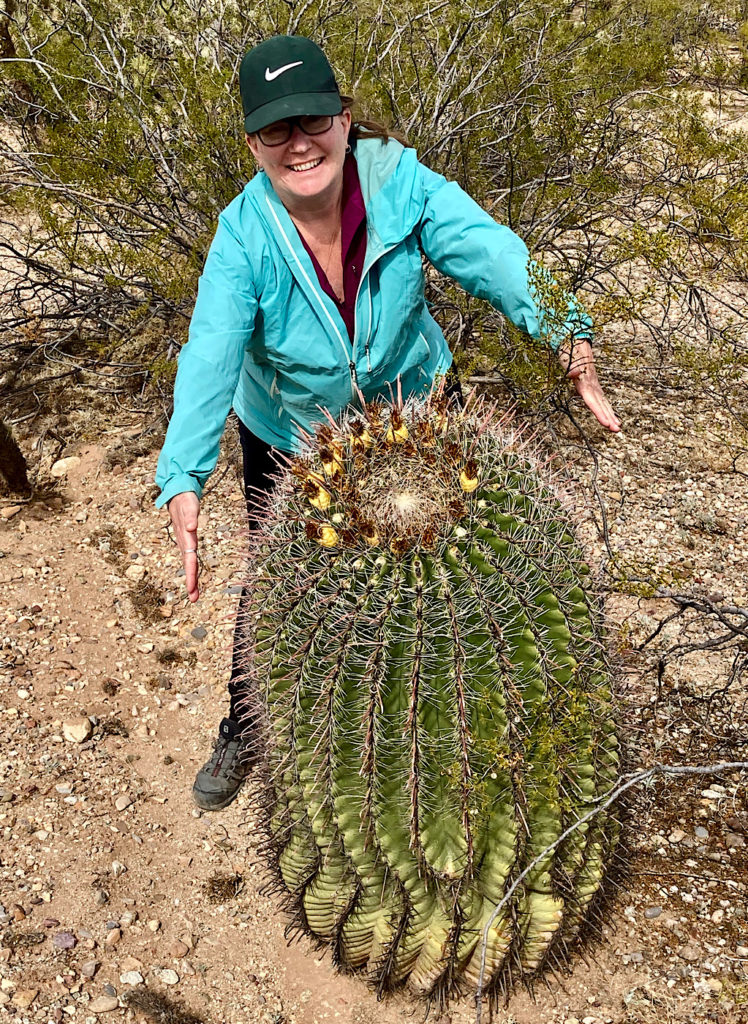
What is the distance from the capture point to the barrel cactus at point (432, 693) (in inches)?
76.9

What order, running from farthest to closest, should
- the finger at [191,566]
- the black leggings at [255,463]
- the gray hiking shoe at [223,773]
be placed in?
the gray hiking shoe at [223,773] < the black leggings at [255,463] < the finger at [191,566]

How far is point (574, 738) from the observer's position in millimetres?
2094

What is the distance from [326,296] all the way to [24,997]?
1948mm

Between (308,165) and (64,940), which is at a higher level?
(308,165)

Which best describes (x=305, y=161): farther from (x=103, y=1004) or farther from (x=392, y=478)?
(x=103, y=1004)

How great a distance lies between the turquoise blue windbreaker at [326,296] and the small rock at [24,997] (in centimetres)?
144

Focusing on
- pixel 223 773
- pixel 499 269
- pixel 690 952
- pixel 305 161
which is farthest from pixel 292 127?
pixel 690 952

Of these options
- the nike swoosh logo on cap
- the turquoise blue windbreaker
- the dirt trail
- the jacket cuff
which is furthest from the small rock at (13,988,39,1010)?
the nike swoosh logo on cap

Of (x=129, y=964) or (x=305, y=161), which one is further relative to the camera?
(x=129, y=964)

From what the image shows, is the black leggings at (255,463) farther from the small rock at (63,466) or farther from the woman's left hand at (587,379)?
the small rock at (63,466)

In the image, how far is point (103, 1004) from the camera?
242cm

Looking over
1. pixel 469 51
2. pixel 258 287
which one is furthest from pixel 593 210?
pixel 258 287

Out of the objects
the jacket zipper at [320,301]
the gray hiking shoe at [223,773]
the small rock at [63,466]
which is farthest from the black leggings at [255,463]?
the small rock at [63,466]

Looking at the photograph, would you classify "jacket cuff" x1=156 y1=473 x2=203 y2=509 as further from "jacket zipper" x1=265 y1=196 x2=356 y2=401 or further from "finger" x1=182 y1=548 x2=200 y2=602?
"jacket zipper" x1=265 y1=196 x2=356 y2=401
